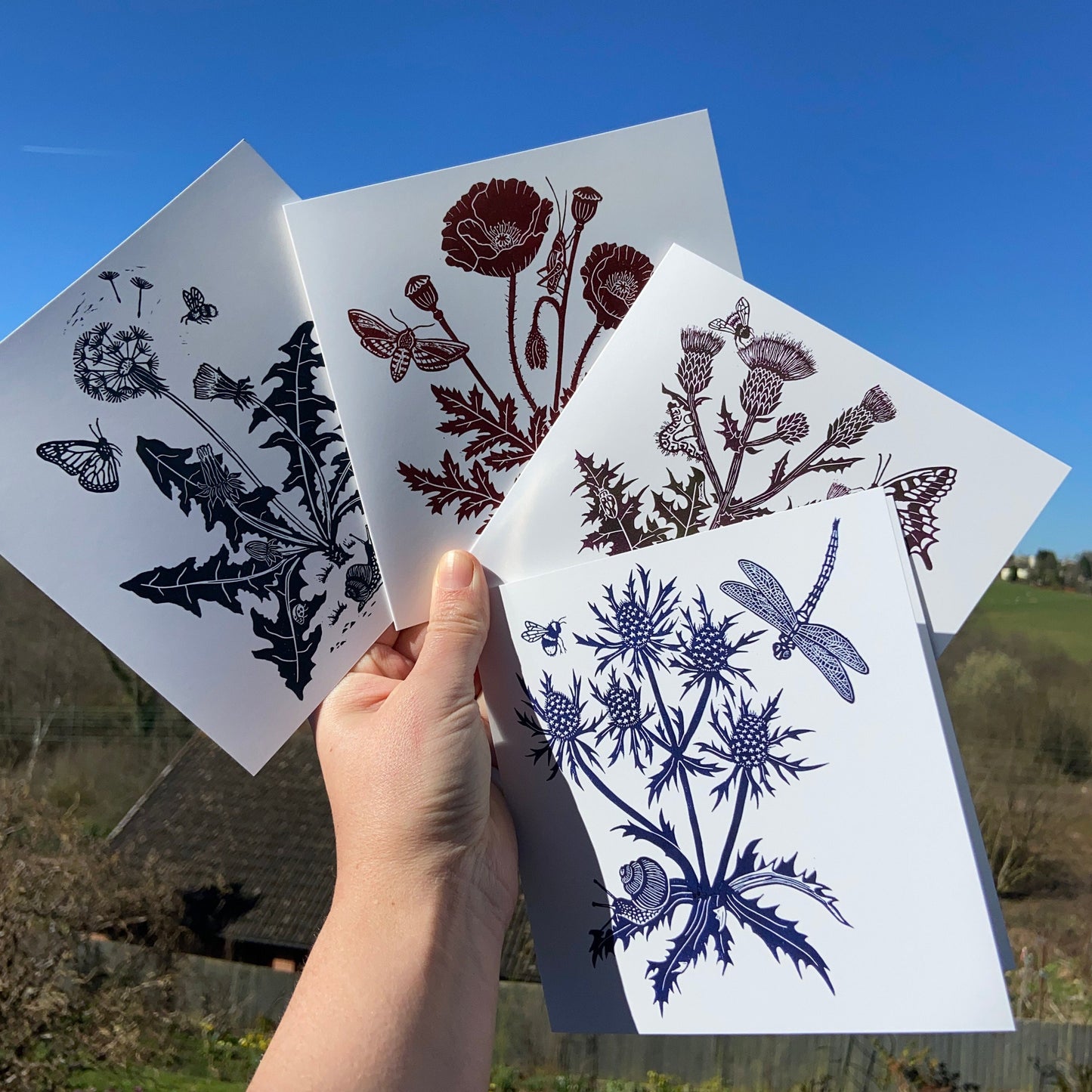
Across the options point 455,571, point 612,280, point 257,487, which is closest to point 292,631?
point 257,487

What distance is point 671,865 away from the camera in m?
1.73

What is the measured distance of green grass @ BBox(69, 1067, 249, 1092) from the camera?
6.57m

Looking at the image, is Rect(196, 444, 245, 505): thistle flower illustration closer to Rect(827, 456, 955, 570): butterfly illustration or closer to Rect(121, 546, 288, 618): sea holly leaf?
Rect(121, 546, 288, 618): sea holly leaf

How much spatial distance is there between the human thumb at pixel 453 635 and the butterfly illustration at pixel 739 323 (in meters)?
0.95

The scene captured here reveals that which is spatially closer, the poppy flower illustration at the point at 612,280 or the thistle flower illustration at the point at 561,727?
the thistle flower illustration at the point at 561,727

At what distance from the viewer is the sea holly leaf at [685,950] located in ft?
5.53

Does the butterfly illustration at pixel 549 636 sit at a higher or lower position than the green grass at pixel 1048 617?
lower

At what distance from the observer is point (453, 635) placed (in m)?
1.82

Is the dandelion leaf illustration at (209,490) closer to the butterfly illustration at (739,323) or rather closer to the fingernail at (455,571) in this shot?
the fingernail at (455,571)

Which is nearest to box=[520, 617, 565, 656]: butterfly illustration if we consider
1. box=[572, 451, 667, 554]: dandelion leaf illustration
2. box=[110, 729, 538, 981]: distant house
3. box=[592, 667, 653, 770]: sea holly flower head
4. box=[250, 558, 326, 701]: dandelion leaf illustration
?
box=[592, 667, 653, 770]: sea holly flower head

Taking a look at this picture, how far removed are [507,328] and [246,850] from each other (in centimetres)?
899

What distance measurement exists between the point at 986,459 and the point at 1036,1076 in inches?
336

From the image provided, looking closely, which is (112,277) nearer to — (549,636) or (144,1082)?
(549,636)

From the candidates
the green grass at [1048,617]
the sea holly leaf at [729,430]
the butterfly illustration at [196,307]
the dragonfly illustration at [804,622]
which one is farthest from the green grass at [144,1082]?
the green grass at [1048,617]
